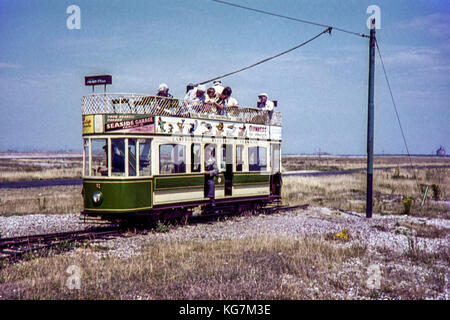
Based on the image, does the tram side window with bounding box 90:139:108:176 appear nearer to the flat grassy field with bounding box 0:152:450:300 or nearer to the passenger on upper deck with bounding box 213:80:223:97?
the flat grassy field with bounding box 0:152:450:300

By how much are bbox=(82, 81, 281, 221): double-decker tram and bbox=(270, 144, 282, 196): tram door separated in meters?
1.17

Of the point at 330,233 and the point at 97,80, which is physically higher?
the point at 97,80

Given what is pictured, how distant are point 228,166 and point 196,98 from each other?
102 inches

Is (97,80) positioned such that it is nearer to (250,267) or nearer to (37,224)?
(37,224)

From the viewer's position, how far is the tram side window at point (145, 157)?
11.1 meters

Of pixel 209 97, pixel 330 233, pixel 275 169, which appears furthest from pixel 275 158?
pixel 330 233

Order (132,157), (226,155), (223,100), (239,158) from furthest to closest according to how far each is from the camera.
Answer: (239,158) < (223,100) < (226,155) < (132,157)

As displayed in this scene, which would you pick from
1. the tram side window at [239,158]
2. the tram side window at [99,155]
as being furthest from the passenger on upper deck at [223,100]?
the tram side window at [99,155]

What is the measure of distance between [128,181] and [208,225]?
3.36 meters

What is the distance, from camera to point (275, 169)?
1623 centimetres

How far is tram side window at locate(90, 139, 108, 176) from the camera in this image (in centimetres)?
1095

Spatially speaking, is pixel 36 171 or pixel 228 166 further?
pixel 36 171

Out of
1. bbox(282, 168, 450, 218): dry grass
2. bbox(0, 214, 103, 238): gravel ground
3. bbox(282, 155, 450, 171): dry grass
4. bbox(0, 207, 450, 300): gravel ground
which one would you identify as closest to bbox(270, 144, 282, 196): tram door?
bbox(0, 207, 450, 300): gravel ground
